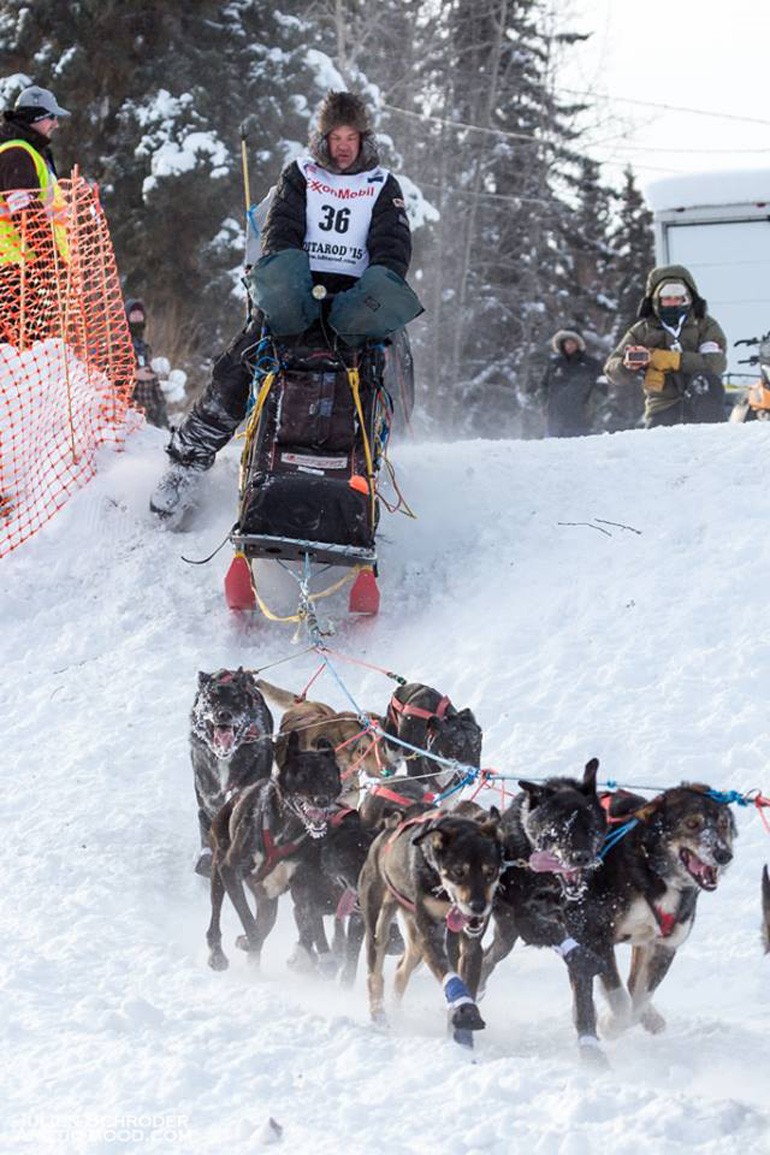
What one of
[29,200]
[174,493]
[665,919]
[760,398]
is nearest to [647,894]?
[665,919]

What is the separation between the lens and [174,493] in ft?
26.8

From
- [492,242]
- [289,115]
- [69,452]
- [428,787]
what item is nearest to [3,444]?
[69,452]

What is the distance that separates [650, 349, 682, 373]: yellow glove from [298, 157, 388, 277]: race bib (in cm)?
302

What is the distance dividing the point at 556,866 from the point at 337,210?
393cm

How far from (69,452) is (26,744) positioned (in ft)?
8.45

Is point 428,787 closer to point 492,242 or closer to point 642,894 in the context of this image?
point 642,894

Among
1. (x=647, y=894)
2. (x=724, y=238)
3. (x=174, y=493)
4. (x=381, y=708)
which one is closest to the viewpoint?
(x=647, y=894)

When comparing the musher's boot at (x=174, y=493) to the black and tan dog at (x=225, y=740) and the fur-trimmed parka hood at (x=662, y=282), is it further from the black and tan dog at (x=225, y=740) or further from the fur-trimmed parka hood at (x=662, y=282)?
the fur-trimmed parka hood at (x=662, y=282)

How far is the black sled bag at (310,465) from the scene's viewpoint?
269 inches

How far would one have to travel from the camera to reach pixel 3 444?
905 cm

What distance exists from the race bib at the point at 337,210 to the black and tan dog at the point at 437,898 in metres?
3.28

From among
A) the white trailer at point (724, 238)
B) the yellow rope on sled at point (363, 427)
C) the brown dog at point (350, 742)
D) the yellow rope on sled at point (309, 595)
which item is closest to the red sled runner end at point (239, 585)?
the yellow rope on sled at point (309, 595)

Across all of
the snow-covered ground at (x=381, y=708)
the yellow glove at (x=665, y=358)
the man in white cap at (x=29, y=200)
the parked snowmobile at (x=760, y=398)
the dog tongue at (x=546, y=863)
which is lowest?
the snow-covered ground at (x=381, y=708)

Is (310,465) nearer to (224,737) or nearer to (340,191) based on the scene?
(340,191)
